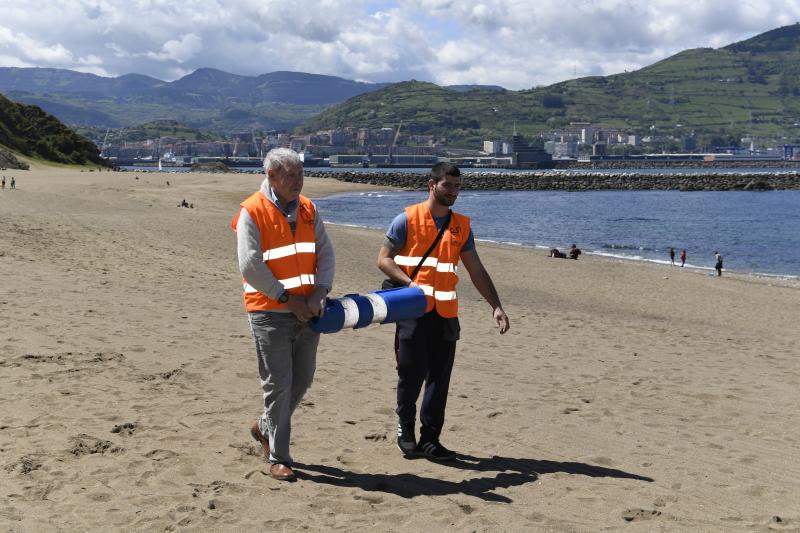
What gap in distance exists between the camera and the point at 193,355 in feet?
27.1

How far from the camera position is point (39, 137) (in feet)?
270

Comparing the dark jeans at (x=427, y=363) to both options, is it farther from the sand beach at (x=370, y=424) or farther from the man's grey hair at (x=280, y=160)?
the man's grey hair at (x=280, y=160)

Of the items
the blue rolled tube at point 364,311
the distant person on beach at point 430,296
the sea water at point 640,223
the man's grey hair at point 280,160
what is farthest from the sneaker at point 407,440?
the sea water at point 640,223

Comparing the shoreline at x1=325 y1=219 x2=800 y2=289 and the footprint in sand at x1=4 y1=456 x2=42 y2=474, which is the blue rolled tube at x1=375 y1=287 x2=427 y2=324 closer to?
the footprint in sand at x1=4 y1=456 x2=42 y2=474

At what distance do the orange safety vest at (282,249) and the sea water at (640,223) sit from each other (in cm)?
2738

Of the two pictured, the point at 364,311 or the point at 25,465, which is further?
the point at 364,311

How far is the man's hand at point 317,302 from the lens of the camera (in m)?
5.02

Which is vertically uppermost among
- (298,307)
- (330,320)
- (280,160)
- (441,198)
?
(280,160)

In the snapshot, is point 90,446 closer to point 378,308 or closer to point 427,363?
point 378,308

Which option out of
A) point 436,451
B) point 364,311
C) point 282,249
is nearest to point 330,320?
point 364,311

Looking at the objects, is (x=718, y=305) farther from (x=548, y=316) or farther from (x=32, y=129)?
(x=32, y=129)

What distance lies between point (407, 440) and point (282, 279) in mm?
1547

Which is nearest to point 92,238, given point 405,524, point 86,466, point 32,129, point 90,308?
point 90,308

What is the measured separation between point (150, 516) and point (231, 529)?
1.44 feet
